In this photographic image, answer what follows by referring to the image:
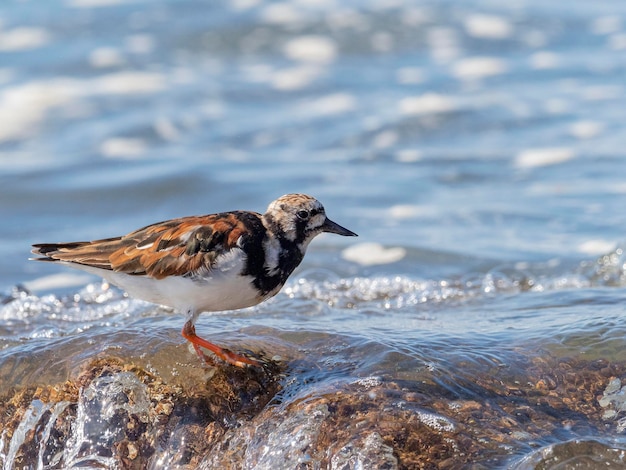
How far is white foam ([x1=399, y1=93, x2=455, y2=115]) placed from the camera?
9.86m

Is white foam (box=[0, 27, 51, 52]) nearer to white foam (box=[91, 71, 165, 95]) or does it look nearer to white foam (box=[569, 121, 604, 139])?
white foam (box=[91, 71, 165, 95])

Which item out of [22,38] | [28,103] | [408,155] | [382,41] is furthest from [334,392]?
[22,38]

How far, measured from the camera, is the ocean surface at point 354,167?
422 cm

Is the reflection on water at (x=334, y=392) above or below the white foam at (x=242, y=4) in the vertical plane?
below

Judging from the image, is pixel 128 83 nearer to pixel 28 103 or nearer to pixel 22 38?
pixel 28 103

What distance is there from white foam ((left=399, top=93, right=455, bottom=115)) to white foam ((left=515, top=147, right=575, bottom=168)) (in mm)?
1287

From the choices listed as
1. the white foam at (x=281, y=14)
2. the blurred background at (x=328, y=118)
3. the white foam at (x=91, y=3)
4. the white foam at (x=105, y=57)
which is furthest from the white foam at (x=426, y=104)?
the white foam at (x=91, y=3)

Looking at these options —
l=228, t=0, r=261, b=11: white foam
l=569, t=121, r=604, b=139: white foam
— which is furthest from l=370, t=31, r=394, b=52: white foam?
l=569, t=121, r=604, b=139: white foam

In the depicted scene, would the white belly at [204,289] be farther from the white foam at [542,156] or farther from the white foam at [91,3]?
the white foam at [91,3]

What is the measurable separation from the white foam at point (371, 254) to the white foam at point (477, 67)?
420cm

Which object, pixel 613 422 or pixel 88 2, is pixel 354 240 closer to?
pixel 613 422

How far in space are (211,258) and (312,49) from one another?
27.4 feet

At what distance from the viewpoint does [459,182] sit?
27.6ft

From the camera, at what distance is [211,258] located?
3693mm
